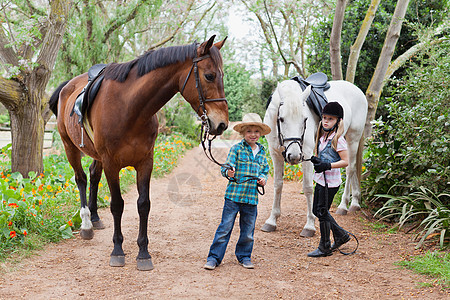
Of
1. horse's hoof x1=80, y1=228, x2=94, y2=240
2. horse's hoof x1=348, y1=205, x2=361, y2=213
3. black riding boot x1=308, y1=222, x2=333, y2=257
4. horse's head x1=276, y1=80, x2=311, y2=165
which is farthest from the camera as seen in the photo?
horse's hoof x1=348, y1=205, x2=361, y2=213

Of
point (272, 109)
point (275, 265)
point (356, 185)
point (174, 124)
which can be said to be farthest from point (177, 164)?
point (275, 265)

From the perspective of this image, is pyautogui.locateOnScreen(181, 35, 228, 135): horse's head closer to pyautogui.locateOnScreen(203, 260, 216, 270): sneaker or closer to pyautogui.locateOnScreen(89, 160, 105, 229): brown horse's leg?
pyautogui.locateOnScreen(203, 260, 216, 270): sneaker

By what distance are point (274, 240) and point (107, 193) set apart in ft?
10.2

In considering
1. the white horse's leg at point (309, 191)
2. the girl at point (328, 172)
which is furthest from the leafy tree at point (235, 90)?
the girl at point (328, 172)

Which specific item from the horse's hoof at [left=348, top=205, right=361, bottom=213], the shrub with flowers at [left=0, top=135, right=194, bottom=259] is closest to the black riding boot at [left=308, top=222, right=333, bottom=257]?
the horse's hoof at [left=348, top=205, right=361, bottom=213]

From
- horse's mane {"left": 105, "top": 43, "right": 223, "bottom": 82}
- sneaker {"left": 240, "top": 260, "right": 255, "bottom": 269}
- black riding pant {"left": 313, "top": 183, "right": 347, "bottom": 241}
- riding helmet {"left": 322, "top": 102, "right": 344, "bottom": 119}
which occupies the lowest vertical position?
sneaker {"left": 240, "top": 260, "right": 255, "bottom": 269}

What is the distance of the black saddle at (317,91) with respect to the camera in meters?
4.34

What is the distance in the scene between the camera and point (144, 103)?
3178mm

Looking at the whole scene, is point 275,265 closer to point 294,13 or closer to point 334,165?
point 334,165

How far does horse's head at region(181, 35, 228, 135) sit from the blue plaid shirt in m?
0.55

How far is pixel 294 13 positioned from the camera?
32.8 feet

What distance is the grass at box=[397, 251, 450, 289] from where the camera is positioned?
293 centimetres

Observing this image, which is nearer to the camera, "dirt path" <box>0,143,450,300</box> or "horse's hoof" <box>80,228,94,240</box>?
"dirt path" <box>0,143,450,300</box>

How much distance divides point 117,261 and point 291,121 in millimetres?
2134
